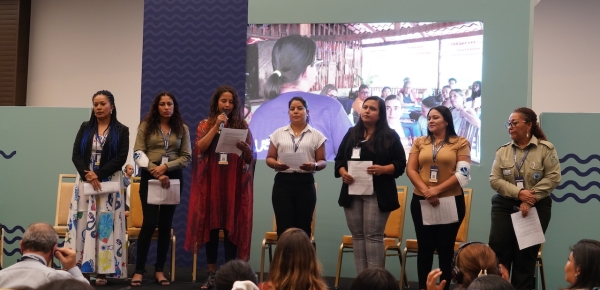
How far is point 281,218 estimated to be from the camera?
529 centimetres

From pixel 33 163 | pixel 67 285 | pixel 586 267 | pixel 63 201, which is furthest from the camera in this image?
pixel 33 163

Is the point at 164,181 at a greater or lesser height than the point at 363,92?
lesser

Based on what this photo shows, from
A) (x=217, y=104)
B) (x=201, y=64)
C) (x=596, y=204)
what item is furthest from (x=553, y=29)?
(x=217, y=104)

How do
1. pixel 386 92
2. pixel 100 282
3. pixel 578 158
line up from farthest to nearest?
pixel 386 92
pixel 578 158
pixel 100 282

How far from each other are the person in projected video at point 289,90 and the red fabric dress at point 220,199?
3.86 feet

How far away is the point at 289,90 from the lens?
265 inches

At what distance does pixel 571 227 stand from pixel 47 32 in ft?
25.0

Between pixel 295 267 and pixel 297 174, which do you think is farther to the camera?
pixel 297 174

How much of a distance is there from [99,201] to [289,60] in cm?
A: 229

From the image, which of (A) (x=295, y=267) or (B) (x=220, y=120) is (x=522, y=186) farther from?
(A) (x=295, y=267)

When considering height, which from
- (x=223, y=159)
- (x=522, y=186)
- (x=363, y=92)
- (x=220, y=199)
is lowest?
(x=220, y=199)

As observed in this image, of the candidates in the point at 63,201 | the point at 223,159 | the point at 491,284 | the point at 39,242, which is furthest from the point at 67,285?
the point at 63,201

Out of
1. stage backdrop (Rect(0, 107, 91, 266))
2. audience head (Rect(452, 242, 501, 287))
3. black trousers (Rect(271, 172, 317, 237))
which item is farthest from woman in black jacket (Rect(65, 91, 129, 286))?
audience head (Rect(452, 242, 501, 287))

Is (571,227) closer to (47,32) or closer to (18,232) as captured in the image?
(18,232)
